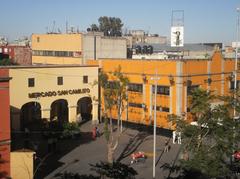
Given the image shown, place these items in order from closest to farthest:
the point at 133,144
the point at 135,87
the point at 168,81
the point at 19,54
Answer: the point at 133,144 < the point at 168,81 < the point at 135,87 < the point at 19,54

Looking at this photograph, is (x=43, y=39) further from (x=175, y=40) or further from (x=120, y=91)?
(x=120, y=91)

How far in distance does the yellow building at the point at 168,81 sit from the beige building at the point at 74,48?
770 centimetres

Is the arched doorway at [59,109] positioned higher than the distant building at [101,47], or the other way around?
the distant building at [101,47]

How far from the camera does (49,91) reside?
146 ft

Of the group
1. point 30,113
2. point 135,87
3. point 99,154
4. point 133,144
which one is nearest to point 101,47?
point 135,87

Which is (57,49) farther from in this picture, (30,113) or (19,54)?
(19,54)

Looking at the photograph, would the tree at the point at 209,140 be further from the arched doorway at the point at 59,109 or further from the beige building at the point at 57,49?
the beige building at the point at 57,49

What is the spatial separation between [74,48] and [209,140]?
118 ft

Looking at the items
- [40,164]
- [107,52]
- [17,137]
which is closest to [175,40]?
[107,52]

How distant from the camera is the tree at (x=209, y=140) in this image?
23.2m

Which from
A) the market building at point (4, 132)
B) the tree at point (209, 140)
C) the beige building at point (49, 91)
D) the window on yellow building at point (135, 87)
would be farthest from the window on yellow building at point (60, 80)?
the tree at point (209, 140)

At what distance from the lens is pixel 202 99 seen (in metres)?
28.1

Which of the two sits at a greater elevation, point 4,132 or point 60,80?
point 60,80

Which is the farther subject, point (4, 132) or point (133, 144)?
point (133, 144)
